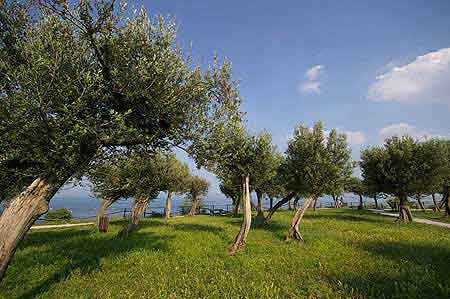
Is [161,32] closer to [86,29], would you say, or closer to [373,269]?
[86,29]

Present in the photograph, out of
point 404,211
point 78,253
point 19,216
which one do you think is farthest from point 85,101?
point 404,211

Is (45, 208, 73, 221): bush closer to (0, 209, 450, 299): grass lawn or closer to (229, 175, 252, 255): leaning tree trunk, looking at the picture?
(0, 209, 450, 299): grass lawn

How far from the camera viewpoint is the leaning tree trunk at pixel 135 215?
22.5 metres

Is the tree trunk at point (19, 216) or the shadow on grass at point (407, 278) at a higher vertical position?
the tree trunk at point (19, 216)

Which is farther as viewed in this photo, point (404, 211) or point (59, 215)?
point (59, 215)

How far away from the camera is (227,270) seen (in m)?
12.2

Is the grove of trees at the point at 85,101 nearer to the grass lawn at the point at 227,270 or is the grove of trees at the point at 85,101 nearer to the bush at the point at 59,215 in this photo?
the grass lawn at the point at 227,270

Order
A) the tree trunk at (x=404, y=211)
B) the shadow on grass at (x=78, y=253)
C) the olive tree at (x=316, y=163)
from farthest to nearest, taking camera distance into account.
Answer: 1. the tree trunk at (x=404, y=211)
2. the olive tree at (x=316, y=163)
3. the shadow on grass at (x=78, y=253)

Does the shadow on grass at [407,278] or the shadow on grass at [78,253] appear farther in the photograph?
the shadow on grass at [78,253]

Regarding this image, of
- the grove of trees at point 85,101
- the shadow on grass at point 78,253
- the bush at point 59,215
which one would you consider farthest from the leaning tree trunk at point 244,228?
the bush at point 59,215

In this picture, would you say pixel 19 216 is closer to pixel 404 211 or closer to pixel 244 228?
pixel 244 228

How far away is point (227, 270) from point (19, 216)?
27.1 ft

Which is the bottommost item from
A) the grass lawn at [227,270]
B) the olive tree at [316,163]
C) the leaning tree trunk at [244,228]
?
the grass lawn at [227,270]

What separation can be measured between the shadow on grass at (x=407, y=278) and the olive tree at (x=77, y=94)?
8000mm
